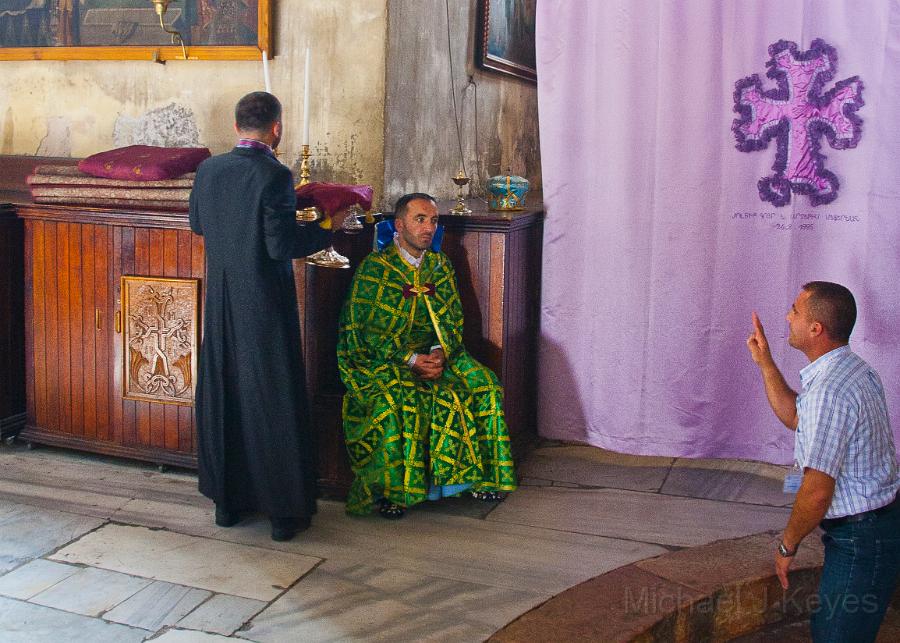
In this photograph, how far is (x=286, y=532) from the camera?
12.4 ft

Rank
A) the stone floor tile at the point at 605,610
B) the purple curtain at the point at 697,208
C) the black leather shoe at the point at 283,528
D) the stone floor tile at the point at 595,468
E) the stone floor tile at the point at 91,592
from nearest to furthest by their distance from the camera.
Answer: the stone floor tile at the point at 605,610 → the stone floor tile at the point at 91,592 → the black leather shoe at the point at 283,528 → the purple curtain at the point at 697,208 → the stone floor tile at the point at 595,468

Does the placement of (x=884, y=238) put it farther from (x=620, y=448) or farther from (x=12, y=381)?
(x=12, y=381)

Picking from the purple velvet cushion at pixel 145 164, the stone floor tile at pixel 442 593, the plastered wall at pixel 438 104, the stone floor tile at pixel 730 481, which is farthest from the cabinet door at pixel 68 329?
the stone floor tile at pixel 730 481

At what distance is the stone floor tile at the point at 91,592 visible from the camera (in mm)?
3201

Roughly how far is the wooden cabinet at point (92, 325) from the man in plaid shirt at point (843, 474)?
255 cm

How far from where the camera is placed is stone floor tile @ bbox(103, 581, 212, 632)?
10.2 feet

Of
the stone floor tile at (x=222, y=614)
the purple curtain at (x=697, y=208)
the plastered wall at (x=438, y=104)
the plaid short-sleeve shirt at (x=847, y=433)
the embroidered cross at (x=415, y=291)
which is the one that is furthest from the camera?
the plastered wall at (x=438, y=104)

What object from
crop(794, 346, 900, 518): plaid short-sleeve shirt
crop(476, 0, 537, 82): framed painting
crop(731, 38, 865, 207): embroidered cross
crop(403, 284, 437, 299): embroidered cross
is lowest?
crop(794, 346, 900, 518): plaid short-sleeve shirt

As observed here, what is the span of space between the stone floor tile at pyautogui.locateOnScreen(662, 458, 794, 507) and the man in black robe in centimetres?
161

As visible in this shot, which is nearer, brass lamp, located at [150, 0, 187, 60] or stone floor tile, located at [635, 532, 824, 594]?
stone floor tile, located at [635, 532, 824, 594]

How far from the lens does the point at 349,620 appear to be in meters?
3.13

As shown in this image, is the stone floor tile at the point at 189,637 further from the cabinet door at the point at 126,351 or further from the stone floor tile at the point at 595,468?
the stone floor tile at the point at 595,468

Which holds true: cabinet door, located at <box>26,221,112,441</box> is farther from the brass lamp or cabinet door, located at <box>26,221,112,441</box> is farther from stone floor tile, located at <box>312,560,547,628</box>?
stone floor tile, located at <box>312,560,547,628</box>

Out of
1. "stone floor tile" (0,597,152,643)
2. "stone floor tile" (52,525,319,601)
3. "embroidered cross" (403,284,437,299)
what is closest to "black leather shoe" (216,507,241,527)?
"stone floor tile" (52,525,319,601)
